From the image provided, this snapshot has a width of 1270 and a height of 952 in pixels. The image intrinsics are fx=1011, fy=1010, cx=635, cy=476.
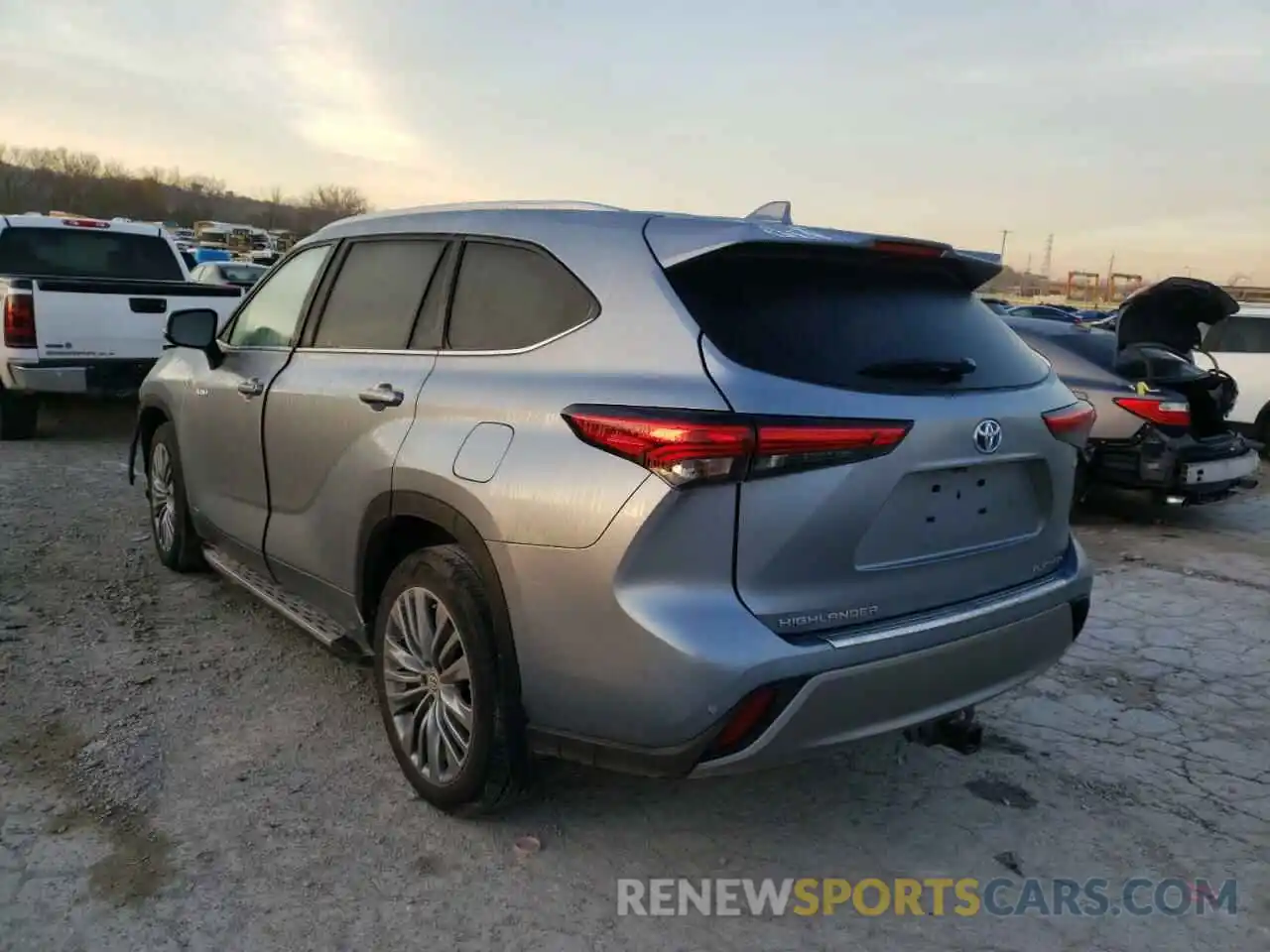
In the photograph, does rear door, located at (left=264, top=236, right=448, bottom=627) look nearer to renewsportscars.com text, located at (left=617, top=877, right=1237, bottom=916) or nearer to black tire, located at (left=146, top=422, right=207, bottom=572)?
black tire, located at (left=146, top=422, right=207, bottom=572)

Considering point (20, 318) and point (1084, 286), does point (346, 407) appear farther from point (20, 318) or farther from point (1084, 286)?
point (1084, 286)

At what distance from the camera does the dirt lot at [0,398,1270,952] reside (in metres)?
2.60

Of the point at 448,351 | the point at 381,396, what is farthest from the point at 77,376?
the point at 448,351

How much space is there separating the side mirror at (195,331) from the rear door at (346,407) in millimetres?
732

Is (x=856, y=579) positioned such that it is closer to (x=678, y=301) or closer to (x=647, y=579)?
(x=647, y=579)

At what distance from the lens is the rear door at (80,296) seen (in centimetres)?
830

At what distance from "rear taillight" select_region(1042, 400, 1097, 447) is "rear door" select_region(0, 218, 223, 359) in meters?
7.84

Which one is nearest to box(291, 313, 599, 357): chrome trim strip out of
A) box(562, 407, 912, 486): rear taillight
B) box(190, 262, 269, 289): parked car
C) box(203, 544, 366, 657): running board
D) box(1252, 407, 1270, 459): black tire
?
box(562, 407, 912, 486): rear taillight

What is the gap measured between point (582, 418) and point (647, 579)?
449 mm

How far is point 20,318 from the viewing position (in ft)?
26.8

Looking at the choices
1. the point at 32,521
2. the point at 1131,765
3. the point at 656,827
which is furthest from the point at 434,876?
the point at 32,521

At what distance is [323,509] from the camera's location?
3541mm

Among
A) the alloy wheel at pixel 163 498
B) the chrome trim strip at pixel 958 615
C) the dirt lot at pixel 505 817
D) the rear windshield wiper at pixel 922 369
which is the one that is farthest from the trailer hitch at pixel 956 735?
the alloy wheel at pixel 163 498

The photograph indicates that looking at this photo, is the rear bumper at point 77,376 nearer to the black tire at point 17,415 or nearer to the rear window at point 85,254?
the black tire at point 17,415
